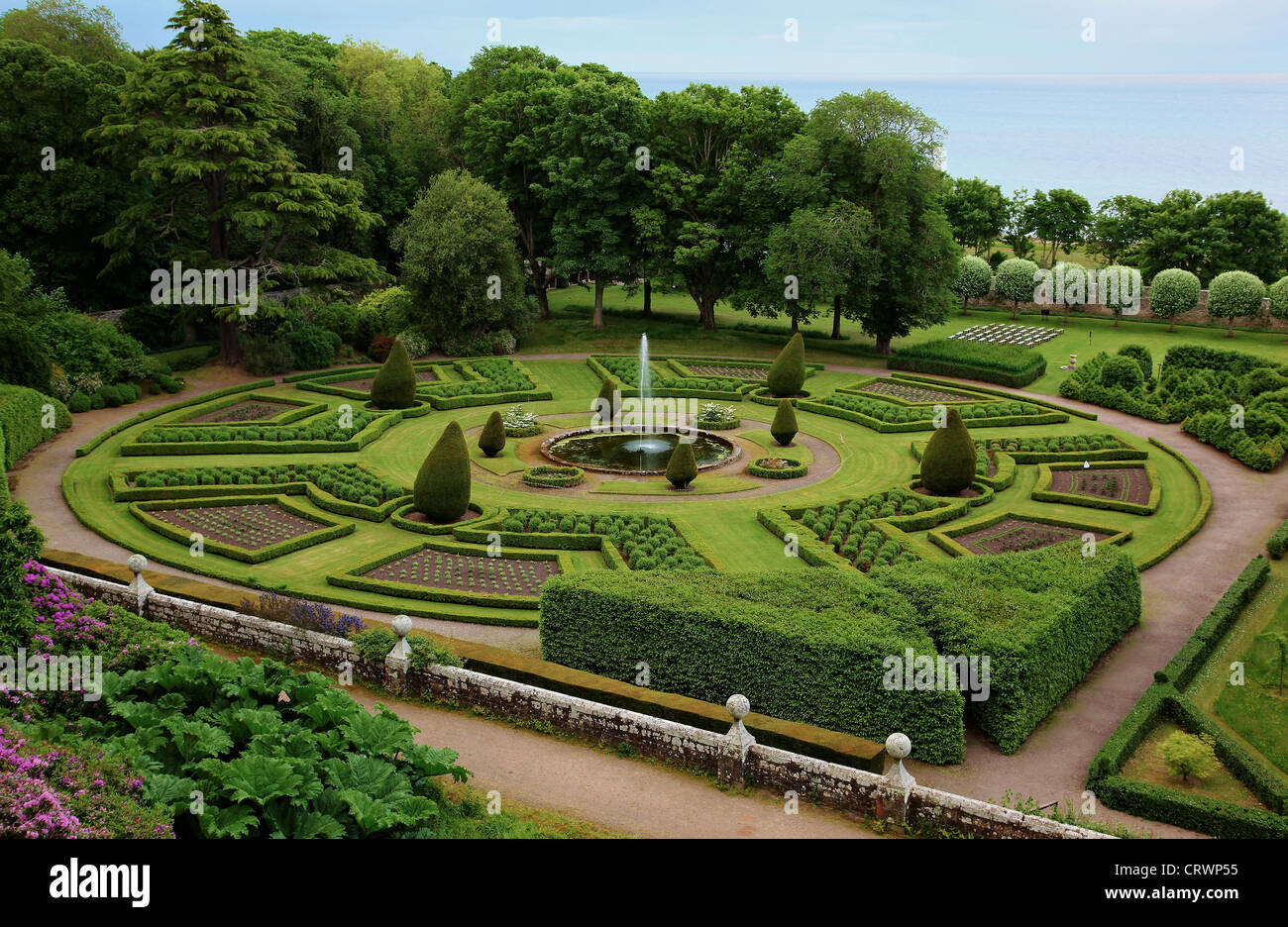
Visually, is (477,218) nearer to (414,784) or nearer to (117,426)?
(117,426)

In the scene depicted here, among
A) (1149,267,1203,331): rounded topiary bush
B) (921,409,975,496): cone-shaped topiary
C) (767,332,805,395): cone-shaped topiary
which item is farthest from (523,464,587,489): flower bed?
(1149,267,1203,331): rounded topiary bush

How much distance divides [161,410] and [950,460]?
32633 mm

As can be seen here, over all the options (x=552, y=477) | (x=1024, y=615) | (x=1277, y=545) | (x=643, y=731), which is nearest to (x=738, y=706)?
(x=643, y=731)

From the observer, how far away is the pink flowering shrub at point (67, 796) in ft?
40.5

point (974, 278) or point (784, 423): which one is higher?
point (974, 278)

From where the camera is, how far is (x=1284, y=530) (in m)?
30.6

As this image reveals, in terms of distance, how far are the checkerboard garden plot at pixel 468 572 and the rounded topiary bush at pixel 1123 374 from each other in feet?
108

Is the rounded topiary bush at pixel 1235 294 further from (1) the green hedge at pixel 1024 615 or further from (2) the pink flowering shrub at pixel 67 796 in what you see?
(2) the pink flowering shrub at pixel 67 796

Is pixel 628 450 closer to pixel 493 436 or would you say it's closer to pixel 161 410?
pixel 493 436

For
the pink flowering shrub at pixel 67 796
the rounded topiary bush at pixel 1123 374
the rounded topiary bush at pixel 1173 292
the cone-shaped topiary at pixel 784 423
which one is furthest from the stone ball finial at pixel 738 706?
the rounded topiary bush at pixel 1173 292

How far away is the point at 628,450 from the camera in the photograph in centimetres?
4059

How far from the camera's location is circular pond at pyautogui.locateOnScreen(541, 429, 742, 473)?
38531mm

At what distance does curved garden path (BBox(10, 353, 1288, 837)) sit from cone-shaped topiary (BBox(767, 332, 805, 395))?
1837 centimetres

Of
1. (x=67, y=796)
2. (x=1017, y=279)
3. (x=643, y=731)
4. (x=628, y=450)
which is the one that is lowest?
(x=643, y=731)
